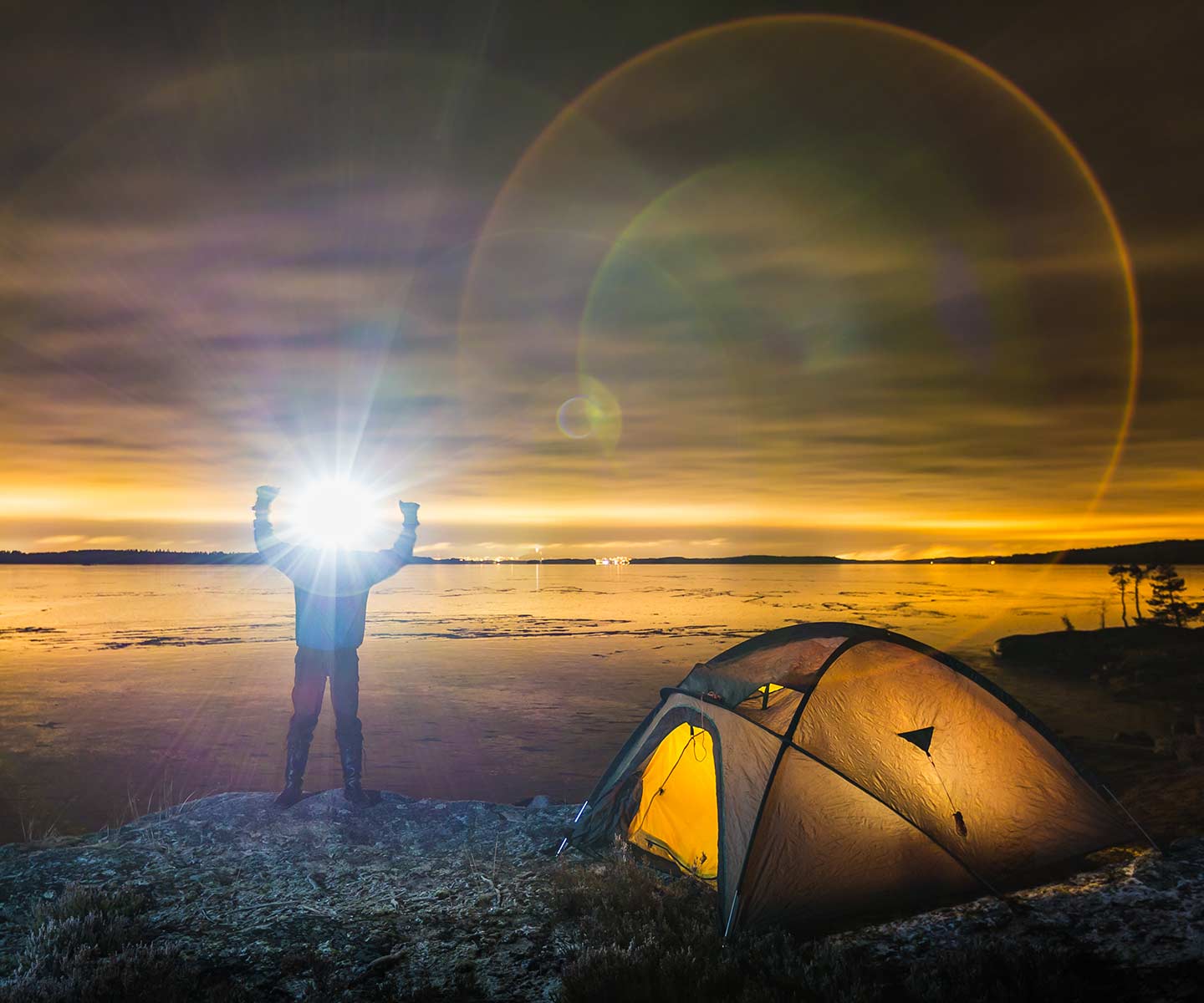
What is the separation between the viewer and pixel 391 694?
Answer: 31078mm

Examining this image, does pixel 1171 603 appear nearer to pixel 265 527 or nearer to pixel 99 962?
pixel 265 527

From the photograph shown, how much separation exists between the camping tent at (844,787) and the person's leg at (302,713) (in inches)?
153

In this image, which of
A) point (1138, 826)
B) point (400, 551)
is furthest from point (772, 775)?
point (400, 551)

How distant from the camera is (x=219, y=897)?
8789 mm

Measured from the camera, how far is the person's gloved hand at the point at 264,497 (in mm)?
11586

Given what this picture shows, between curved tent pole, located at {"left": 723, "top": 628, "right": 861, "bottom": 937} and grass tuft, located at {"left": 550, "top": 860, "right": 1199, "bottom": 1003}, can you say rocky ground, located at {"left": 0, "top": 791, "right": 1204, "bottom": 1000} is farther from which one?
curved tent pole, located at {"left": 723, "top": 628, "right": 861, "bottom": 937}

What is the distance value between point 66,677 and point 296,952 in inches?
1197

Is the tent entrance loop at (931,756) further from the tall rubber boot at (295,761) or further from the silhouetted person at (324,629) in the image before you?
the tall rubber boot at (295,761)

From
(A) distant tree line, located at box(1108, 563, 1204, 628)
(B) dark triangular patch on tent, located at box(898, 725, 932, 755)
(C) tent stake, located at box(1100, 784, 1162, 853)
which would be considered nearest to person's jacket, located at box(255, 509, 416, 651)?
(B) dark triangular patch on tent, located at box(898, 725, 932, 755)

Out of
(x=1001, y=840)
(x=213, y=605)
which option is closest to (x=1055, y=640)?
(x=1001, y=840)

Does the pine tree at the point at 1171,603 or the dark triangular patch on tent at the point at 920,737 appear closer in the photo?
the dark triangular patch on tent at the point at 920,737

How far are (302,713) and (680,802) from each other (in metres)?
5.11

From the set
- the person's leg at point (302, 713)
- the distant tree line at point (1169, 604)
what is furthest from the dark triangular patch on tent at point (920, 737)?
the distant tree line at point (1169, 604)

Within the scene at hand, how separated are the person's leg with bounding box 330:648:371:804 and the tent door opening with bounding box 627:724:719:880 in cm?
384
